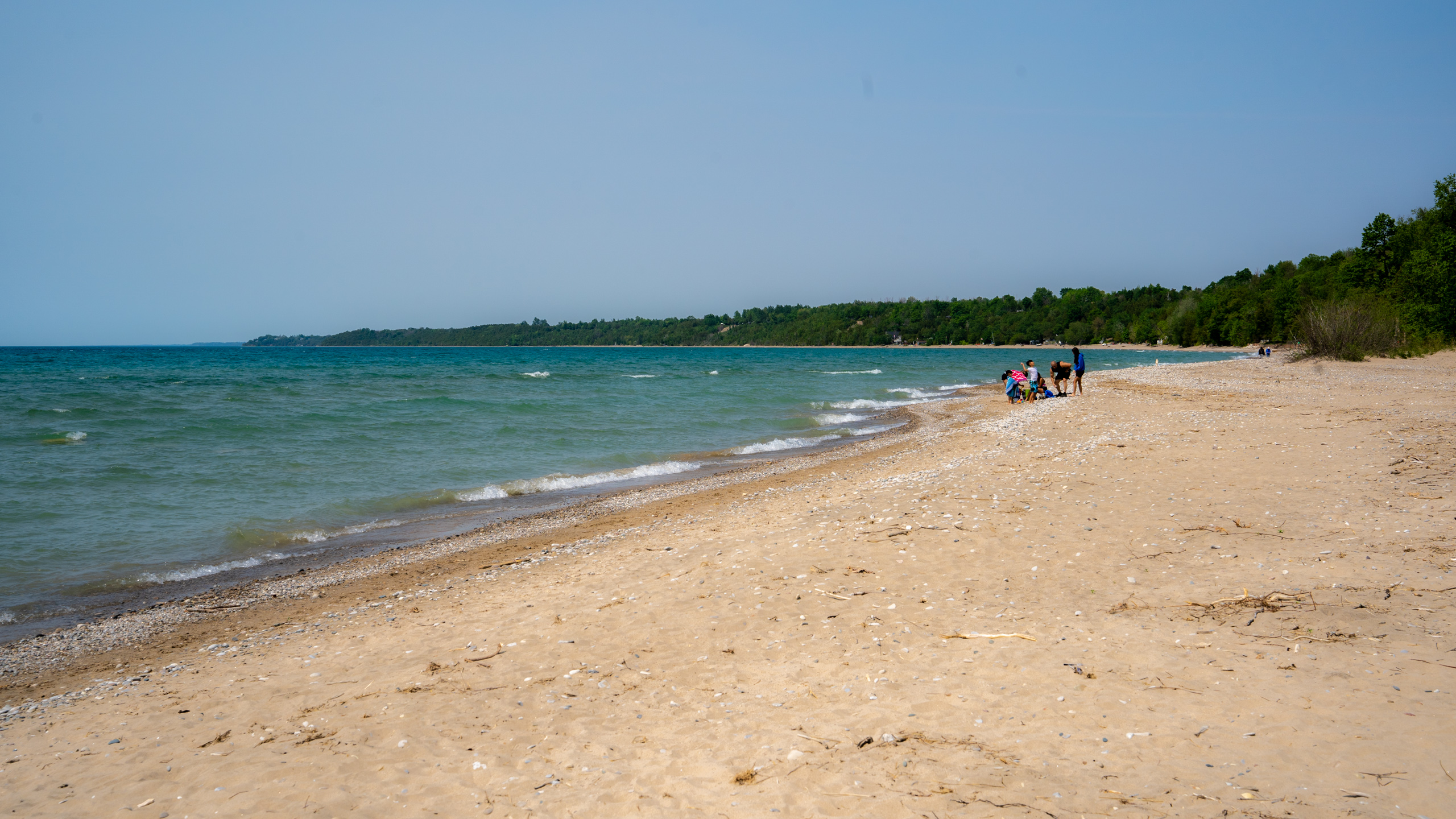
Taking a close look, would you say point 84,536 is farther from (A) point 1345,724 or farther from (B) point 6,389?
(B) point 6,389

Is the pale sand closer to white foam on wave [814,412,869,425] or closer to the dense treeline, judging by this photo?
white foam on wave [814,412,869,425]

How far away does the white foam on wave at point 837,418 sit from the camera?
27.9m

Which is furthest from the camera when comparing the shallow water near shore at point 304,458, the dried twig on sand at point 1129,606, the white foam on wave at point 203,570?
the shallow water near shore at point 304,458

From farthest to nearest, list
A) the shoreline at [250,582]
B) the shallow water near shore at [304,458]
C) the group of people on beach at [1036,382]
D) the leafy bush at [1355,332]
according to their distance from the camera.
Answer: the leafy bush at [1355,332]
the group of people on beach at [1036,382]
the shallow water near shore at [304,458]
the shoreline at [250,582]

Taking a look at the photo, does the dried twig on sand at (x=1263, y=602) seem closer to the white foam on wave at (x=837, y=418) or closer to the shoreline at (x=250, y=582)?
the shoreline at (x=250, y=582)

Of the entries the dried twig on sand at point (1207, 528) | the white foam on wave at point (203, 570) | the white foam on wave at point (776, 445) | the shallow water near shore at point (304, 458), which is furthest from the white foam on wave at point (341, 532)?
the dried twig on sand at point (1207, 528)

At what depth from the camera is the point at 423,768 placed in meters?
4.45

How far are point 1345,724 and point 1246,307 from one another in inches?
4299

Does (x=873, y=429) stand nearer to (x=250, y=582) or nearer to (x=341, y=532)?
(x=341, y=532)

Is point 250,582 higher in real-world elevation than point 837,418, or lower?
lower

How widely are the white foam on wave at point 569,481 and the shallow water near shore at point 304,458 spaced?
0.20 feet

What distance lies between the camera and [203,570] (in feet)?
33.3

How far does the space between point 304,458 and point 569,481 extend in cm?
681

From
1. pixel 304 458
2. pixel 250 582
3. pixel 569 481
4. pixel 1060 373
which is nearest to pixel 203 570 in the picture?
pixel 250 582
